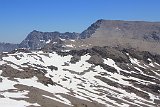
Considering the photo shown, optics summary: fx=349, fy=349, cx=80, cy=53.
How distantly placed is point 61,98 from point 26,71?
35.6 m

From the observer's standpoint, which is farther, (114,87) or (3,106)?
(114,87)

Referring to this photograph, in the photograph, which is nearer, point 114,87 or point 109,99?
point 109,99

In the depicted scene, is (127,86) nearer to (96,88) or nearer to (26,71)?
(96,88)

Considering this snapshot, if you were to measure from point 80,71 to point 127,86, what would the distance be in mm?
29210

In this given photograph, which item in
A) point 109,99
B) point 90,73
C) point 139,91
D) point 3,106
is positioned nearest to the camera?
point 3,106

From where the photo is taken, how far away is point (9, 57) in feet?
652

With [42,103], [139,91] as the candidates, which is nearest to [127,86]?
[139,91]

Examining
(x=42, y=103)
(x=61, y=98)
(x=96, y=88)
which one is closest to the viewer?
(x=42, y=103)

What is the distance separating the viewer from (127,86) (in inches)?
7190

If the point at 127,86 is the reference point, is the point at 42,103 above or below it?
below

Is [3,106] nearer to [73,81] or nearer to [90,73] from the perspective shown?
[73,81]

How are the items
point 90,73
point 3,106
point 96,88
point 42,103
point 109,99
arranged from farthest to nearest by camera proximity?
point 90,73 → point 96,88 → point 109,99 → point 42,103 → point 3,106

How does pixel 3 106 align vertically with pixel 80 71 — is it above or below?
below

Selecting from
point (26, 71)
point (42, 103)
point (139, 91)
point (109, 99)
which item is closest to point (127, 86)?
point (139, 91)
